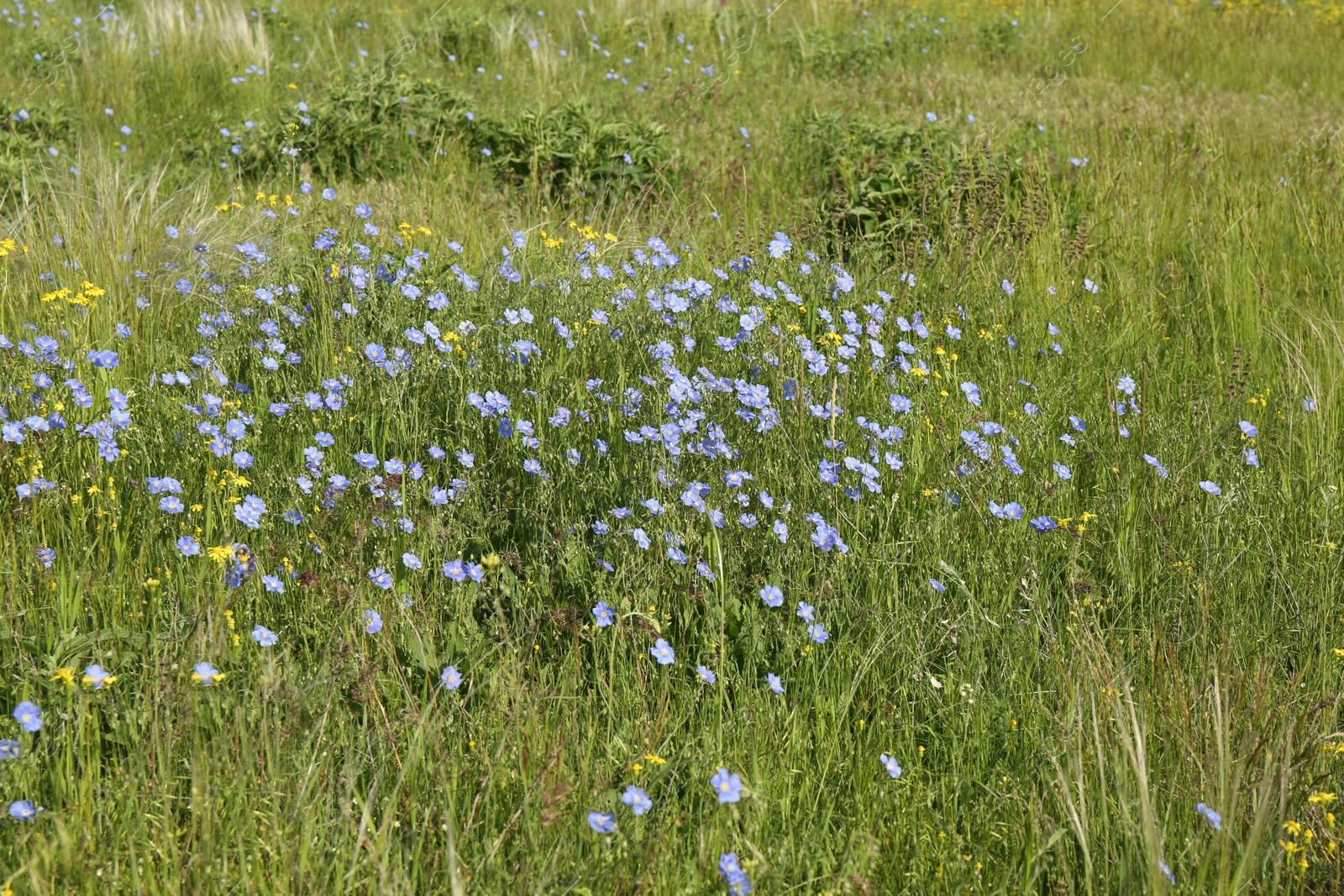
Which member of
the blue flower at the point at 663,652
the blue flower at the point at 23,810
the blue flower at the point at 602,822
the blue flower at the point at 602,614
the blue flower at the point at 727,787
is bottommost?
the blue flower at the point at 663,652

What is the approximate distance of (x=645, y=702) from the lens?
2.06 m

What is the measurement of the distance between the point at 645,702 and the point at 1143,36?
1067 centimetres

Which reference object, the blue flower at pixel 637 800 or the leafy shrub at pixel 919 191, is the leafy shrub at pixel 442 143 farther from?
A: the blue flower at pixel 637 800

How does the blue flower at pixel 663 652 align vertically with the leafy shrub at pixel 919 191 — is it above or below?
below

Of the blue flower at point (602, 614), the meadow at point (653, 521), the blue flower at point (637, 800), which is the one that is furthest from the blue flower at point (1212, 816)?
the blue flower at point (602, 614)

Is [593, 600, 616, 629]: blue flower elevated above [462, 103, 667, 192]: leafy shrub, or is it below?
below

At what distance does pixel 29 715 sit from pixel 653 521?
4.15ft

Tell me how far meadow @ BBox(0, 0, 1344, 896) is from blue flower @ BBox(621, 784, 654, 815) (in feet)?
0.03

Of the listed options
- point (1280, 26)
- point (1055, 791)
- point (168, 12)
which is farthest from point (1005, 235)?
point (1280, 26)

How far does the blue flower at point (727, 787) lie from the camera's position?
5.32 feet

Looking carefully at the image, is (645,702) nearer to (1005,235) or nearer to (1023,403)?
(1023,403)

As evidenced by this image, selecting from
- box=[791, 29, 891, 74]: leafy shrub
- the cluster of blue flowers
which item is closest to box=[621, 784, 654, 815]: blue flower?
the cluster of blue flowers

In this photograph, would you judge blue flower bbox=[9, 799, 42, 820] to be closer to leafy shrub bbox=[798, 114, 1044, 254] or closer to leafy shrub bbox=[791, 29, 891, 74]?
leafy shrub bbox=[798, 114, 1044, 254]

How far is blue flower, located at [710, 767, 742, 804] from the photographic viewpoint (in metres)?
1.62
